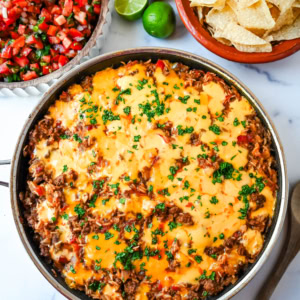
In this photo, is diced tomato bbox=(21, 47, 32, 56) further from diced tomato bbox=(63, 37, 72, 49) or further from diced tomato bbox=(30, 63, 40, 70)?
diced tomato bbox=(63, 37, 72, 49)

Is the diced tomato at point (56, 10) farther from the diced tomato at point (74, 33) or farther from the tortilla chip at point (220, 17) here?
the tortilla chip at point (220, 17)

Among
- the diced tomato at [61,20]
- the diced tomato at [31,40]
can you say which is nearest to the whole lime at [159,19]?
the diced tomato at [61,20]

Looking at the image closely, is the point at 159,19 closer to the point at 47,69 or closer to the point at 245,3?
the point at 245,3

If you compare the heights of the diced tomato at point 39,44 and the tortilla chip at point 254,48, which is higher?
the tortilla chip at point 254,48

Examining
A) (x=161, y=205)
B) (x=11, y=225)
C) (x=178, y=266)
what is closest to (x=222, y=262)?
Answer: (x=178, y=266)

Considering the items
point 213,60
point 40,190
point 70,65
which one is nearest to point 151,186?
point 40,190
